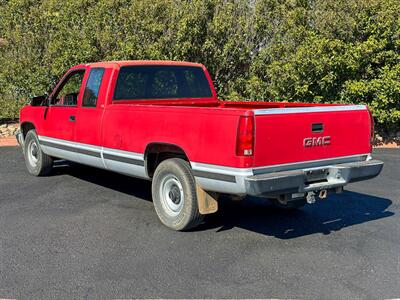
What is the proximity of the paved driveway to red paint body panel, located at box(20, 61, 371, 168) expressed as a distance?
0.90m

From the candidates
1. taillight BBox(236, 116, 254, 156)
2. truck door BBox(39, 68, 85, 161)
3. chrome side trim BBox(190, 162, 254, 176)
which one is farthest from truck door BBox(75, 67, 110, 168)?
taillight BBox(236, 116, 254, 156)

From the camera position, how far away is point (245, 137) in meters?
4.77

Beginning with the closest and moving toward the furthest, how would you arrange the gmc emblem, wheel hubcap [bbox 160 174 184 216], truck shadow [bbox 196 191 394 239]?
the gmc emblem, wheel hubcap [bbox 160 174 184 216], truck shadow [bbox 196 191 394 239]

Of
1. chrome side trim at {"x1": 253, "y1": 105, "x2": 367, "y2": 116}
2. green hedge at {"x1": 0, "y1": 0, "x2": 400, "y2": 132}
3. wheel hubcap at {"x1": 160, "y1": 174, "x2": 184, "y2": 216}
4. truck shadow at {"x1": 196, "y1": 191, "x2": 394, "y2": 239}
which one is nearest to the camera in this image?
chrome side trim at {"x1": 253, "y1": 105, "x2": 367, "y2": 116}

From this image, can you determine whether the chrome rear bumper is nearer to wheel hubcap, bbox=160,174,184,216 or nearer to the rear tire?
wheel hubcap, bbox=160,174,184,216

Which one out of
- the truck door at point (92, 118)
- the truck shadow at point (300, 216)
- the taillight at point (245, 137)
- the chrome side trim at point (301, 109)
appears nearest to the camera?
the taillight at point (245, 137)

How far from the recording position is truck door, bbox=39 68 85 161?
7336mm

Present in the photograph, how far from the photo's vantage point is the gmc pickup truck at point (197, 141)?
4891mm

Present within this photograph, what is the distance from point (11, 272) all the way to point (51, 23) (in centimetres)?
1098

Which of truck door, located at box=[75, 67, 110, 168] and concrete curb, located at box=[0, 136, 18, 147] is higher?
truck door, located at box=[75, 67, 110, 168]

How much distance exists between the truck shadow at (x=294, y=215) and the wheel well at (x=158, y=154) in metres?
0.88

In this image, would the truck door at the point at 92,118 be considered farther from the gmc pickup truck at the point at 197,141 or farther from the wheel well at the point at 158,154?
the wheel well at the point at 158,154

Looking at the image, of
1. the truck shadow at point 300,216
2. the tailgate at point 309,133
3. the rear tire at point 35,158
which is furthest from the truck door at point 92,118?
the tailgate at point 309,133

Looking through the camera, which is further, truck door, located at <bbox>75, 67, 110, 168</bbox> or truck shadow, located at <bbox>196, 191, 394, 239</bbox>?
truck door, located at <bbox>75, 67, 110, 168</bbox>
